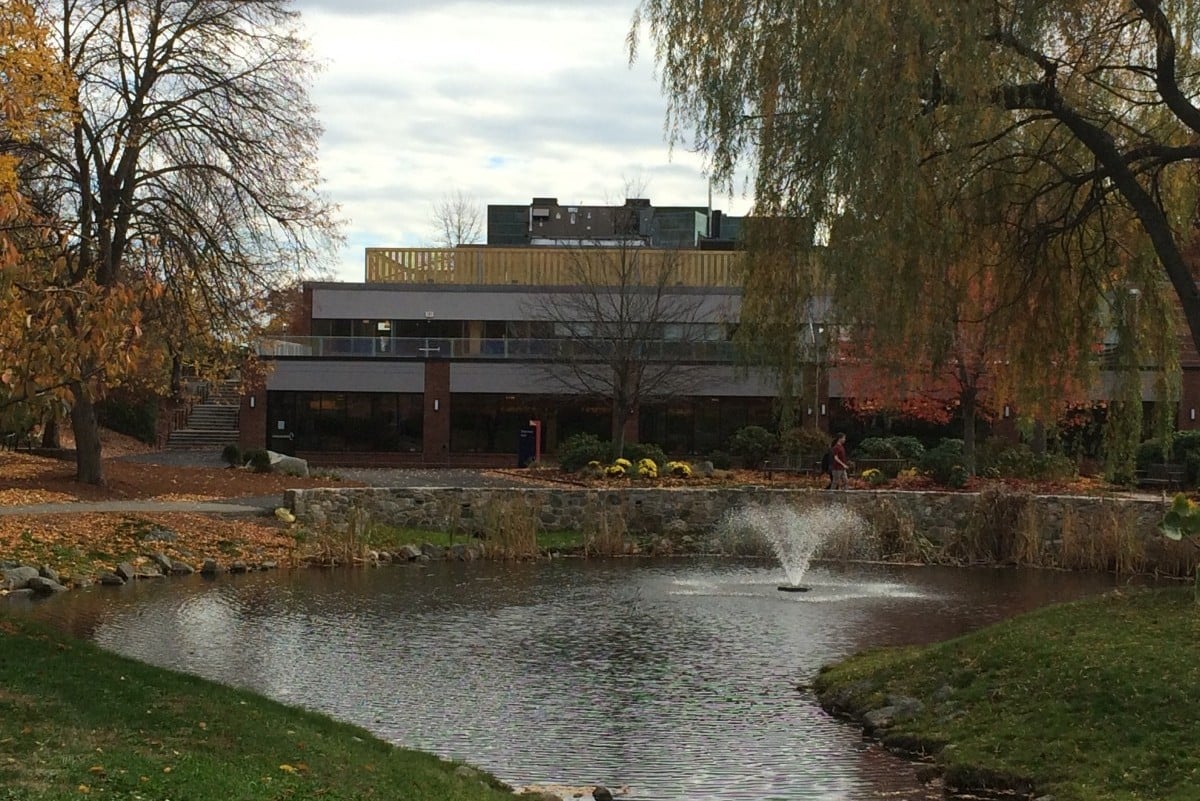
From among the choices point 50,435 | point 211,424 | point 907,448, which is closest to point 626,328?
point 907,448

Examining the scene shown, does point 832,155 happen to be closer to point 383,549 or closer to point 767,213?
point 767,213

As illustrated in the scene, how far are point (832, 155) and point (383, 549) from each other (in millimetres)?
15491

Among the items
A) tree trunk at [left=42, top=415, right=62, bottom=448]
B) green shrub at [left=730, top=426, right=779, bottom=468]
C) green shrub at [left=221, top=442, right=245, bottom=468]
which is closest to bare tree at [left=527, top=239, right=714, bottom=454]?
green shrub at [left=730, top=426, right=779, bottom=468]

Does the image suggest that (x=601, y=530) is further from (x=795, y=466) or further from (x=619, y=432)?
(x=619, y=432)

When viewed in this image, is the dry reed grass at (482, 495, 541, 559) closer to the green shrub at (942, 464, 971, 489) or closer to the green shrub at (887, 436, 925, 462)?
the green shrub at (942, 464, 971, 489)

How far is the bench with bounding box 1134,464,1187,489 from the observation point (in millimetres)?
34750

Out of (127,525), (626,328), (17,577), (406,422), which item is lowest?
(17,577)

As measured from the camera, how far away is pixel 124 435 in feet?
178

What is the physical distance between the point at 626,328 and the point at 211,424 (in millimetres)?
23010

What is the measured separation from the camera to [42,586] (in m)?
19.2

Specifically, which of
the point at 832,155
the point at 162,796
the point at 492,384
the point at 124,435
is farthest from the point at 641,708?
the point at 124,435

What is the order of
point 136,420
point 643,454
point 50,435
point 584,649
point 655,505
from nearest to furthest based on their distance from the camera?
point 584,649
point 655,505
point 643,454
point 50,435
point 136,420

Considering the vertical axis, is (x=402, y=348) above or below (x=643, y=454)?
above

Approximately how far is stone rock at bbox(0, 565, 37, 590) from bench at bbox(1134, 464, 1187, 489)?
27.1 m
